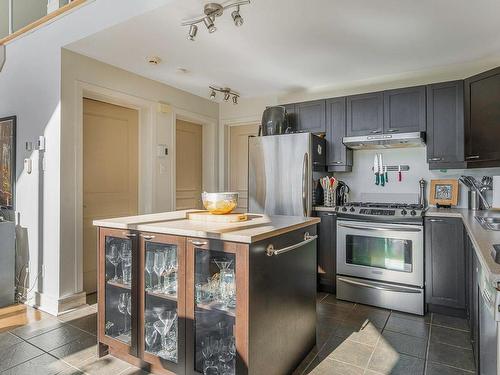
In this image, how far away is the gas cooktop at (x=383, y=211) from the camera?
2992 millimetres

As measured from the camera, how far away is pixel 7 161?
3.49m

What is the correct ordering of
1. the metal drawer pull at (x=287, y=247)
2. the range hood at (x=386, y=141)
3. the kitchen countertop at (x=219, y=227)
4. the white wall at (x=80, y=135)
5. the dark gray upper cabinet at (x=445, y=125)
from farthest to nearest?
the range hood at (x=386, y=141)
the dark gray upper cabinet at (x=445, y=125)
the white wall at (x=80, y=135)
the metal drawer pull at (x=287, y=247)
the kitchen countertop at (x=219, y=227)

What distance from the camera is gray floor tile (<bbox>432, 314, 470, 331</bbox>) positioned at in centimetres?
269

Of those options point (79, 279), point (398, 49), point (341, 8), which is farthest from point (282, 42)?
point (79, 279)

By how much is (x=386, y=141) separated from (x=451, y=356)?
2013mm

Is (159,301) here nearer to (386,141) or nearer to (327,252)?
(327,252)

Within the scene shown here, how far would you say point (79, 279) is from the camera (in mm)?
3053

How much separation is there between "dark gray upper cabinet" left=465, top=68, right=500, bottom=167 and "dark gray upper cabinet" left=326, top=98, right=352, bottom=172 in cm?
117

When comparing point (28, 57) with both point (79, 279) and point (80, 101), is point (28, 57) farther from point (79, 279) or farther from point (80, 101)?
point (79, 279)

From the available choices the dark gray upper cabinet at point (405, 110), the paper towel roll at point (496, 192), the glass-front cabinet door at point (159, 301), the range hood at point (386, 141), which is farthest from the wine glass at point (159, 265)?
the paper towel roll at point (496, 192)

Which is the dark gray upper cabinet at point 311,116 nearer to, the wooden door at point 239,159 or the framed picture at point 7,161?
the wooden door at point 239,159

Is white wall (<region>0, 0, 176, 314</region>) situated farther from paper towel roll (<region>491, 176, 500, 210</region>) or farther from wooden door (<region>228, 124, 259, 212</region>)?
paper towel roll (<region>491, 176, 500, 210</region>)

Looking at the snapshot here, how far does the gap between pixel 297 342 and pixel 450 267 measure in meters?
1.72

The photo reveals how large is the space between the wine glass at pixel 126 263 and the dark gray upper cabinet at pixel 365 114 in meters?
2.70
